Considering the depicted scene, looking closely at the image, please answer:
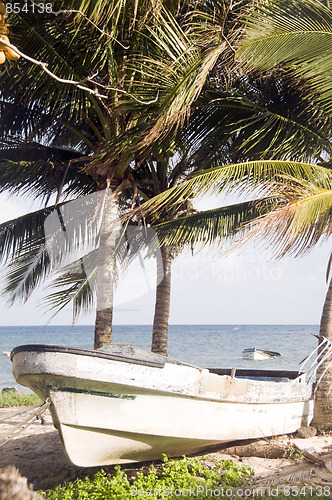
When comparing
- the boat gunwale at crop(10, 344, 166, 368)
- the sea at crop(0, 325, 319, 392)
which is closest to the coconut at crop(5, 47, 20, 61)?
the boat gunwale at crop(10, 344, 166, 368)

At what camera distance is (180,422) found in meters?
5.45

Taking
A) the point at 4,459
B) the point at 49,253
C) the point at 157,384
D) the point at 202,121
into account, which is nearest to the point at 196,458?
the point at 157,384

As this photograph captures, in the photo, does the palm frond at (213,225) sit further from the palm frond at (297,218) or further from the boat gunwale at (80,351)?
the boat gunwale at (80,351)

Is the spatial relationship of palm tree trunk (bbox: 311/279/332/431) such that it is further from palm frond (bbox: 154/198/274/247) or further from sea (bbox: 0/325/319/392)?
sea (bbox: 0/325/319/392)

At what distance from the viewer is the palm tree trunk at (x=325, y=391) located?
24.1 ft

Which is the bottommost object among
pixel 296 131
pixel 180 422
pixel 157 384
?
pixel 180 422

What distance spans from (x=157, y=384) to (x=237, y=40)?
4.78 metres

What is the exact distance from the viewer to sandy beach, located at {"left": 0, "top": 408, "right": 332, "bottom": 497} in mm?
5133

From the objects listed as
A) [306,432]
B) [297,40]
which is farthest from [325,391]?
[297,40]

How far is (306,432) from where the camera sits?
7152 mm

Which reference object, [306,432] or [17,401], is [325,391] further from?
[17,401]

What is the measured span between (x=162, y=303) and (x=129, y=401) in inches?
157

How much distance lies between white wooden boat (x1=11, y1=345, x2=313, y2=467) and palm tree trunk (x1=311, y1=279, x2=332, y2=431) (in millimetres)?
1750

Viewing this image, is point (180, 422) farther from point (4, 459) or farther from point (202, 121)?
point (202, 121)
